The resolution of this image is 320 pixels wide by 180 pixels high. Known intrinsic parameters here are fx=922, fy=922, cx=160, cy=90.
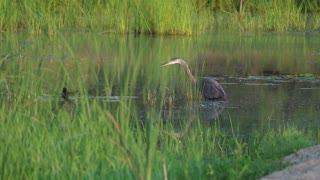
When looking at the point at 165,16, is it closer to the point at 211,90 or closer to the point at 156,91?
the point at 156,91

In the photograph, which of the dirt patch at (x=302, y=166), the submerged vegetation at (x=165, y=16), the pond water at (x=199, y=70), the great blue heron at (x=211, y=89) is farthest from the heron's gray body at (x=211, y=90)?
the dirt patch at (x=302, y=166)

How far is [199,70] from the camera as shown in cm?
1306

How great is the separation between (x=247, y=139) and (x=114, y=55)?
20.9 ft

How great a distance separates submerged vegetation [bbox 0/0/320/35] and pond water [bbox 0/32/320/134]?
467 millimetres

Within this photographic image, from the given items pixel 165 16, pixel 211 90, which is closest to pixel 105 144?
pixel 211 90

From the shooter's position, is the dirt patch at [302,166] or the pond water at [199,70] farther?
the pond water at [199,70]

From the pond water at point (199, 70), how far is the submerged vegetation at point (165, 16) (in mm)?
467

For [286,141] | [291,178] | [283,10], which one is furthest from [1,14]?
[291,178]

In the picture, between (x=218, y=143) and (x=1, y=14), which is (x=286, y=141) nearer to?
(x=218, y=143)

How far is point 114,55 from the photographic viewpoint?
45.9 ft

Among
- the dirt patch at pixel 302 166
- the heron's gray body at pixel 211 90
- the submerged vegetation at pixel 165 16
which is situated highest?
the submerged vegetation at pixel 165 16

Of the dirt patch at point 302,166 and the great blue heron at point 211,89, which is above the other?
the great blue heron at point 211,89

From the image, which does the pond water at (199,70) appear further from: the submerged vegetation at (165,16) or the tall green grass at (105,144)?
the submerged vegetation at (165,16)

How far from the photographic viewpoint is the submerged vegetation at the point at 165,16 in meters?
16.3
